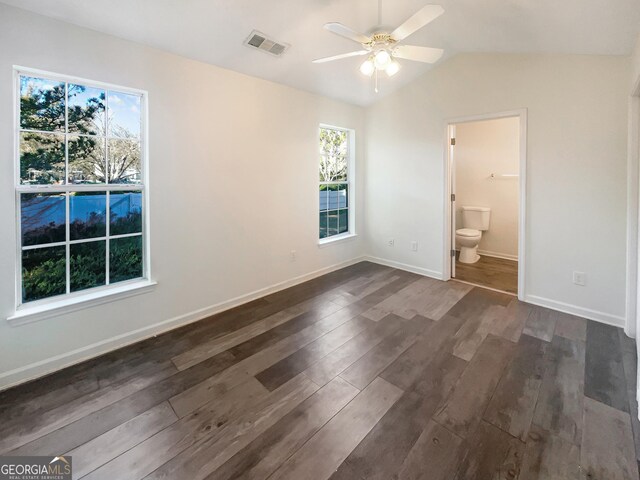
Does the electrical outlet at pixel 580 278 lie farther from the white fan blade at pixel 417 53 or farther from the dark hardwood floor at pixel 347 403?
the white fan blade at pixel 417 53

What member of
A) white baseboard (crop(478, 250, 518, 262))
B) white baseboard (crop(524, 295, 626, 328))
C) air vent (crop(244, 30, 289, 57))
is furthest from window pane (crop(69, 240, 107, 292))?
white baseboard (crop(478, 250, 518, 262))

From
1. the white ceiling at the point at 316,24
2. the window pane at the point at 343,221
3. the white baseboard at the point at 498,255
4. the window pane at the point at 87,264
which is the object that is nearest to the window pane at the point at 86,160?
the window pane at the point at 87,264

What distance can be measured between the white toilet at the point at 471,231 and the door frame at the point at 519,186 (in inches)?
33.8

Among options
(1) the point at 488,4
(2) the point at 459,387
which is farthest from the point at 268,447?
(1) the point at 488,4

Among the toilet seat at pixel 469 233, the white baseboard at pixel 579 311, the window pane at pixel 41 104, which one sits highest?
the window pane at pixel 41 104

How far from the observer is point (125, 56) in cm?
233

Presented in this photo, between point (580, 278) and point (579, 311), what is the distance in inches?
13.0

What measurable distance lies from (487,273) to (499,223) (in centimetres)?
128

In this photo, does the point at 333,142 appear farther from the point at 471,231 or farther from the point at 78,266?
the point at 78,266

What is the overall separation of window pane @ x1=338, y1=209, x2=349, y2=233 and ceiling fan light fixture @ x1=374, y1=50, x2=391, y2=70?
2588 millimetres

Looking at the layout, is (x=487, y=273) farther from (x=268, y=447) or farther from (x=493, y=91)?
(x=268, y=447)

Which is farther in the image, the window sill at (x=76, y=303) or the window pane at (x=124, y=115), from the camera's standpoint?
the window pane at (x=124, y=115)

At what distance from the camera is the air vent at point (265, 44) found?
2.58 metres

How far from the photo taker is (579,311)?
117 inches
